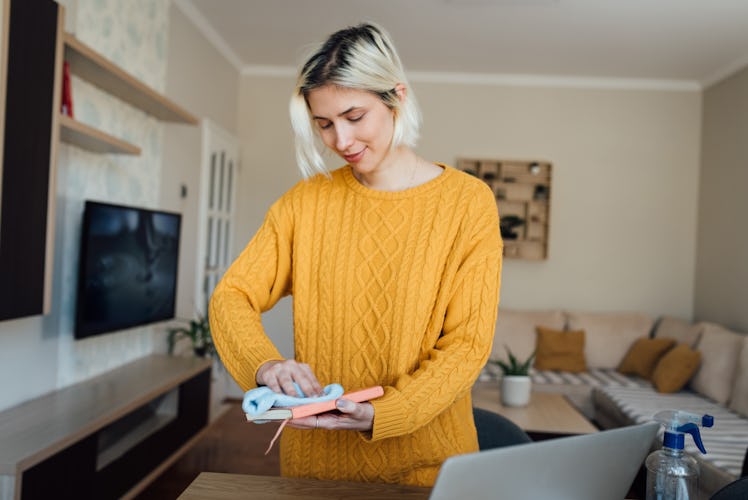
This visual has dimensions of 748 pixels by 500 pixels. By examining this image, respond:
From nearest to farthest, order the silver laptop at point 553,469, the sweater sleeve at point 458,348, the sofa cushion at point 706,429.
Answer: the silver laptop at point 553,469 → the sweater sleeve at point 458,348 → the sofa cushion at point 706,429

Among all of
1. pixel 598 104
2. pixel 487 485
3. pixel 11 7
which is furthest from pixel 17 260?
pixel 598 104

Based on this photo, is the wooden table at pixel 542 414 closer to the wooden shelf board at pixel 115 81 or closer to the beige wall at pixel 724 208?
the beige wall at pixel 724 208

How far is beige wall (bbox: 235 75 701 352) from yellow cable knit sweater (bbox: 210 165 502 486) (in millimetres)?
4430

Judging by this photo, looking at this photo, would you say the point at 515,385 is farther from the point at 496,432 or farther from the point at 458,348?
the point at 458,348

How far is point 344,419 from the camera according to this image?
0.90 m

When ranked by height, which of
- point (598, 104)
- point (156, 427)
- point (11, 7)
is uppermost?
point (598, 104)

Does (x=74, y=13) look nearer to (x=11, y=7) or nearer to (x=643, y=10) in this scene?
(x=11, y=7)

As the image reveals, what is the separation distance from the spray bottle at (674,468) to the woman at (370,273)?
29cm

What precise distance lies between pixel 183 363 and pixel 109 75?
1.62 metres

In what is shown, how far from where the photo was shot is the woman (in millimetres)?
1051

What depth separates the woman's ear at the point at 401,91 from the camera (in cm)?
109

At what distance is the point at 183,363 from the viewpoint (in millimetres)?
3650

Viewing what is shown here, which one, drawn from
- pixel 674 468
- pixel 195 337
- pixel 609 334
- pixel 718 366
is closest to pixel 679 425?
pixel 674 468

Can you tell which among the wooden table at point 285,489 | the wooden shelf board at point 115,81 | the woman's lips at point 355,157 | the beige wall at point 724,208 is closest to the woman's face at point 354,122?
the woman's lips at point 355,157
